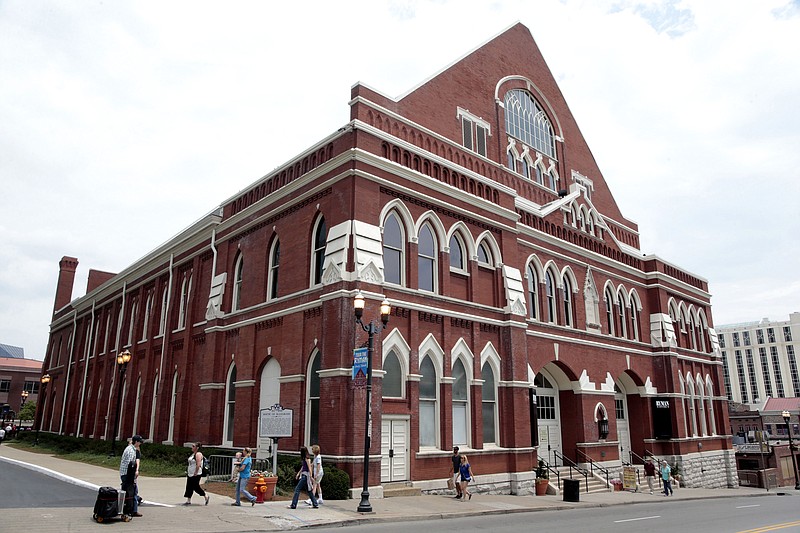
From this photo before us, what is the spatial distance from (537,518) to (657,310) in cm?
2209

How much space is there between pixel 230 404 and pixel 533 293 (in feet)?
45.6

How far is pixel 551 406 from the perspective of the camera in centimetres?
2853

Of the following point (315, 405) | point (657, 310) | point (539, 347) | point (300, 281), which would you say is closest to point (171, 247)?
point (300, 281)

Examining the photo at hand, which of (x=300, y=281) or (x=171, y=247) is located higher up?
(x=171, y=247)

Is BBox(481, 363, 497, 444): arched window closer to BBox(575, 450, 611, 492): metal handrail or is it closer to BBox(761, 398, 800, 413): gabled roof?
BBox(575, 450, 611, 492): metal handrail

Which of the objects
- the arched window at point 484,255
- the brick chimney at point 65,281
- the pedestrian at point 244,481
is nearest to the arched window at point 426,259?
the arched window at point 484,255

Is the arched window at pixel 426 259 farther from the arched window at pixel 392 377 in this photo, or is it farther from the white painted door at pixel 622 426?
the white painted door at pixel 622 426

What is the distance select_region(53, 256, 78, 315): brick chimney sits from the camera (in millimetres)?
55750

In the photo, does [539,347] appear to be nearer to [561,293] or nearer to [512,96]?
[561,293]

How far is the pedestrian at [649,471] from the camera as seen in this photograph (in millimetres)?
29172

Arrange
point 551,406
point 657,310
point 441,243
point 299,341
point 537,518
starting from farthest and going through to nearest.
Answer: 1. point 657,310
2. point 551,406
3. point 441,243
4. point 299,341
5. point 537,518

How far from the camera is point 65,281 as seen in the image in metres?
56.3

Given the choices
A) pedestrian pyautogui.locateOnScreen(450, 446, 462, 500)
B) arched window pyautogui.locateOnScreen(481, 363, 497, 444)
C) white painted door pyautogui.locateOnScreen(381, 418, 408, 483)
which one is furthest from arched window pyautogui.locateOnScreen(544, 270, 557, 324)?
white painted door pyautogui.locateOnScreen(381, 418, 408, 483)

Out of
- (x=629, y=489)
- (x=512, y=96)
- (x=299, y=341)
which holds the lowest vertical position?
(x=629, y=489)
